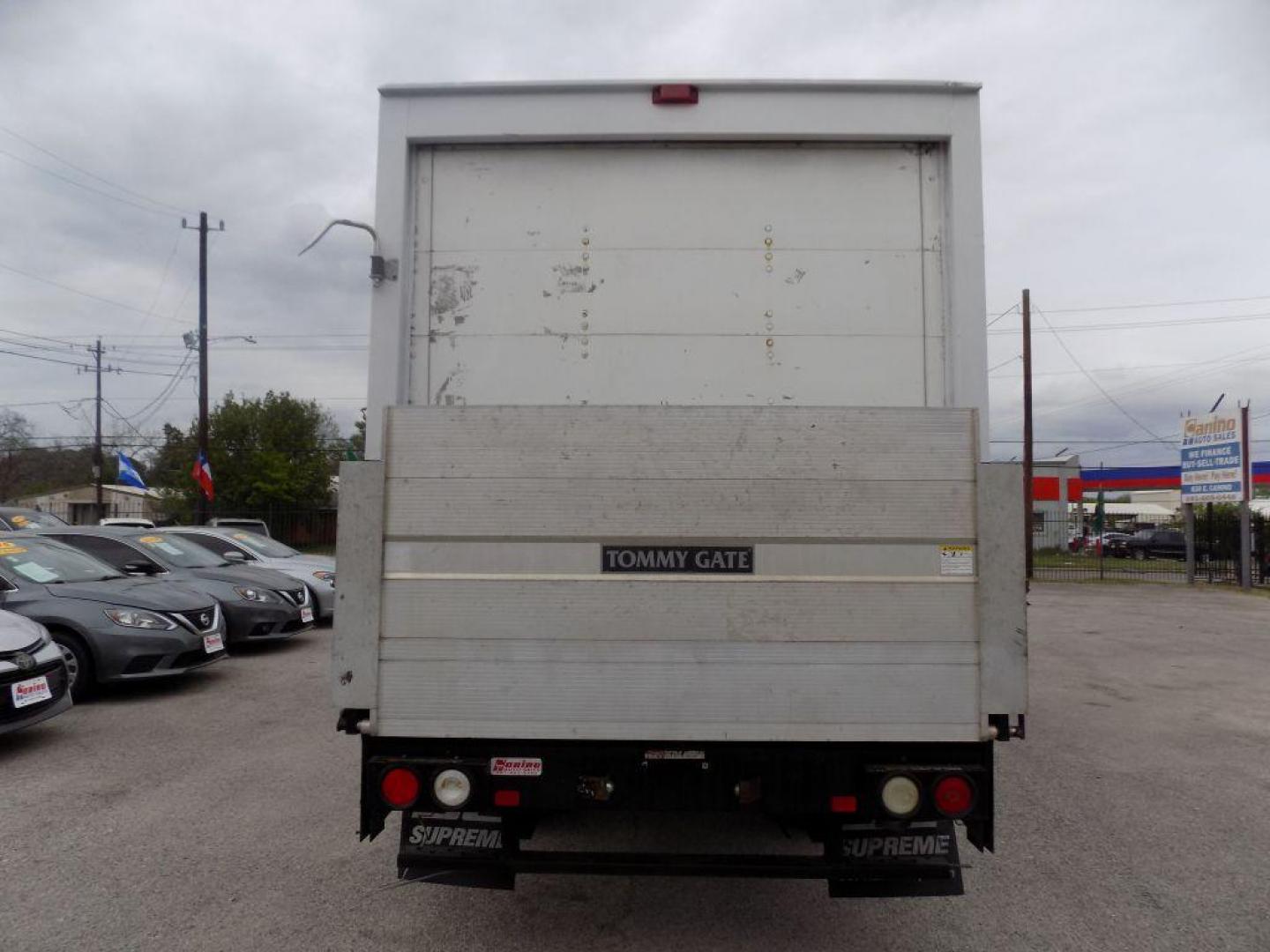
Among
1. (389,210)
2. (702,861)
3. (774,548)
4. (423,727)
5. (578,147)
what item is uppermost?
(578,147)

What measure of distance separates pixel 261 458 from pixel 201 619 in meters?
27.4

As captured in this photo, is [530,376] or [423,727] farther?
[530,376]

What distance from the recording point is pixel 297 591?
10492mm

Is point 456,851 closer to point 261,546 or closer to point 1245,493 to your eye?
point 261,546

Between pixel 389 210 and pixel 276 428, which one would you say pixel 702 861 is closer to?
pixel 389 210

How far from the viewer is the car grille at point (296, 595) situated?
1027 cm

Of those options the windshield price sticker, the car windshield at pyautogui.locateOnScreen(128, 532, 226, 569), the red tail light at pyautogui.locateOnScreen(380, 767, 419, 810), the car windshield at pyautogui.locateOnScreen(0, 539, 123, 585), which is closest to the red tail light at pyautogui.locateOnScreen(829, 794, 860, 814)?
the windshield price sticker

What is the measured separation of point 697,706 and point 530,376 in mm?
1402

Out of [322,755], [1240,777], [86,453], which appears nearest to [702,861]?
[322,755]

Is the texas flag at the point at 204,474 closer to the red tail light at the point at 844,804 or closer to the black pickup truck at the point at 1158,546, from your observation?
the red tail light at the point at 844,804

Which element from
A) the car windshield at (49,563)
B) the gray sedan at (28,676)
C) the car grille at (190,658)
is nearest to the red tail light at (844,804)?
the gray sedan at (28,676)

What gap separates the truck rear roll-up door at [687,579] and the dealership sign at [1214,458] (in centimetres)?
2297

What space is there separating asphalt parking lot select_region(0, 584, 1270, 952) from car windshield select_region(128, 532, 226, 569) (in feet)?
10.9

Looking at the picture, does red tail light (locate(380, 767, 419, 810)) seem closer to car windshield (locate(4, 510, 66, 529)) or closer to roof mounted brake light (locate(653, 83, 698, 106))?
roof mounted brake light (locate(653, 83, 698, 106))
